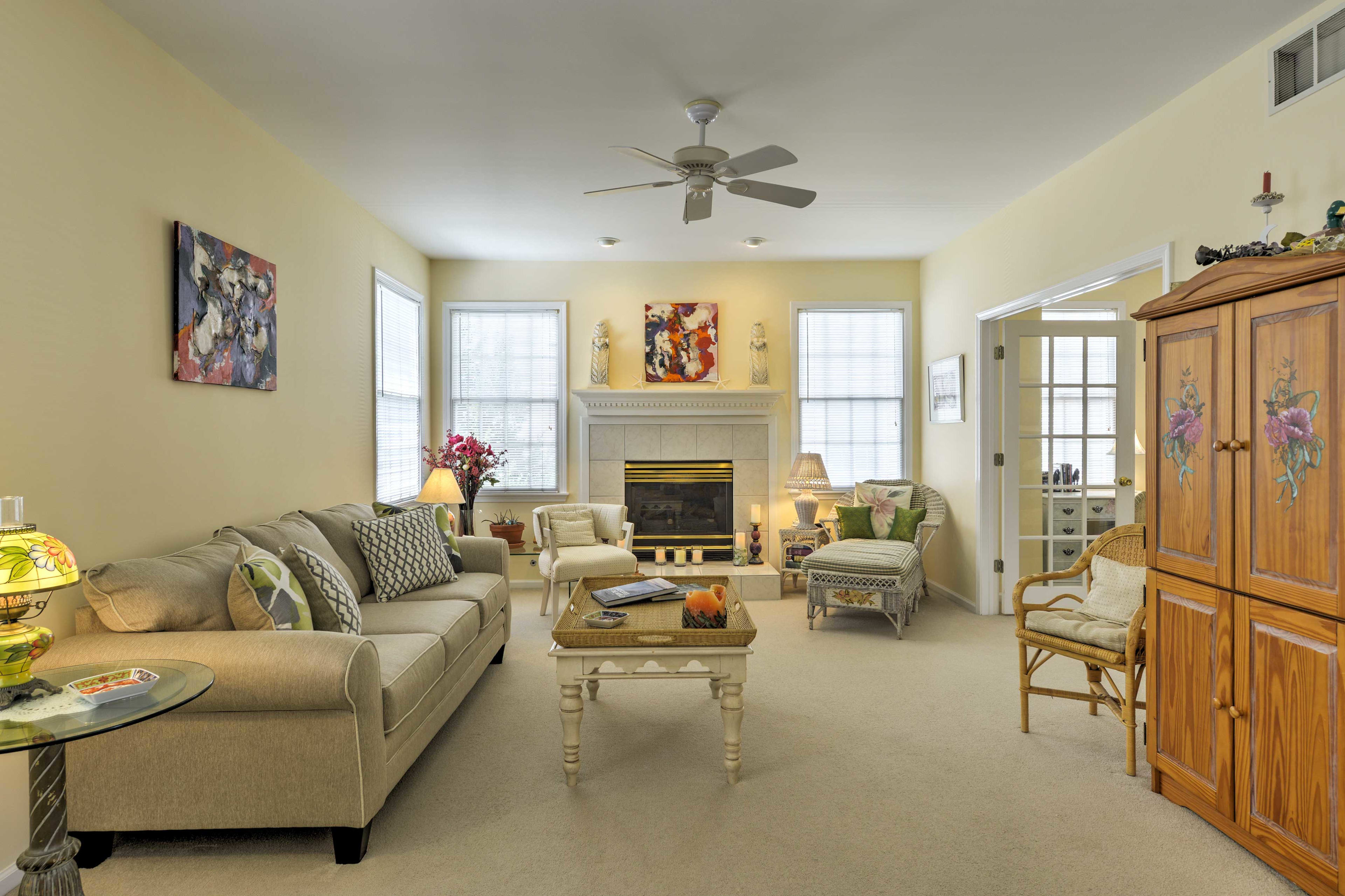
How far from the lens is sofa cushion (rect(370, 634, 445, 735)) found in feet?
8.00

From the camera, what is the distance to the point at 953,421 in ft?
18.7

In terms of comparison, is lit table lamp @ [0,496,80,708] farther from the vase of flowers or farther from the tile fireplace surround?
the tile fireplace surround

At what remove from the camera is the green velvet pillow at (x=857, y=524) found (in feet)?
18.5

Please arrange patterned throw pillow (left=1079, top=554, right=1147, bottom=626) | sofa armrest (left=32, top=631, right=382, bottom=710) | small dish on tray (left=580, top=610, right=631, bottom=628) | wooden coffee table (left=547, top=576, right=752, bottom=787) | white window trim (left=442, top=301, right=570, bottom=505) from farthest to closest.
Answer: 1. white window trim (left=442, top=301, right=570, bottom=505)
2. patterned throw pillow (left=1079, top=554, right=1147, bottom=626)
3. small dish on tray (left=580, top=610, right=631, bottom=628)
4. wooden coffee table (left=547, top=576, right=752, bottom=787)
5. sofa armrest (left=32, top=631, right=382, bottom=710)

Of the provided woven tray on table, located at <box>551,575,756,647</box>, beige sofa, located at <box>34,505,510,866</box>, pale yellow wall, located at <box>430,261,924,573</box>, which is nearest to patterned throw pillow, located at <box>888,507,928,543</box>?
pale yellow wall, located at <box>430,261,924,573</box>

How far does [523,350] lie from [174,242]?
11.5 feet

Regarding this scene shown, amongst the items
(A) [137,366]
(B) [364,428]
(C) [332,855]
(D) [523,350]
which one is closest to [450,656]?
(C) [332,855]

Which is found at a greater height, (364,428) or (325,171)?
(325,171)

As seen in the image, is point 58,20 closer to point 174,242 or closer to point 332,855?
point 174,242

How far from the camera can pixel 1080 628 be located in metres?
3.04

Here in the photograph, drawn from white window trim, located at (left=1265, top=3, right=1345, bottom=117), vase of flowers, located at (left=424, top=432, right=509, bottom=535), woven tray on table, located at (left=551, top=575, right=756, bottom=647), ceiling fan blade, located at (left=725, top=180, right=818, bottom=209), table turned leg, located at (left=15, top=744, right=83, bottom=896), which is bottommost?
table turned leg, located at (left=15, top=744, right=83, bottom=896)

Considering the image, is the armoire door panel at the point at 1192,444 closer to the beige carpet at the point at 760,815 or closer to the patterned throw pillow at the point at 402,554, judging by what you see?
the beige carpet at the point at 760,815

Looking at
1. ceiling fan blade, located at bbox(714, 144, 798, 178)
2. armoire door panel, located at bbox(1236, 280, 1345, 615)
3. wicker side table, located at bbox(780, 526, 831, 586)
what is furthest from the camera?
wicker side table, located at bbox(780, 526, 831, 586)

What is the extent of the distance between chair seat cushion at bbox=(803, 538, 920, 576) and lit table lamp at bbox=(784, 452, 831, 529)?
70 cm
